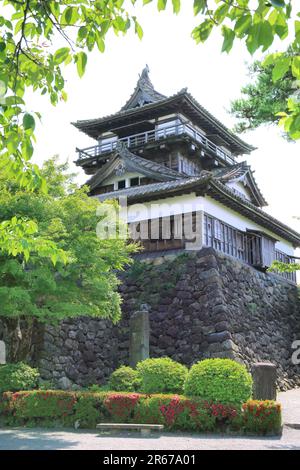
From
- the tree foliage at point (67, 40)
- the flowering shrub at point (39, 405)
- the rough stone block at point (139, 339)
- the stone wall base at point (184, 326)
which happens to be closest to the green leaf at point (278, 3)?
the tree foliage at point (67, 40)

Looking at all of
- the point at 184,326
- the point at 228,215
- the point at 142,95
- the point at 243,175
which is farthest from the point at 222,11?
the point at 142,95

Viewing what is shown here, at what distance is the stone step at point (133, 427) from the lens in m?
10.7

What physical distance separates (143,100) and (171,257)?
A: 16007mm

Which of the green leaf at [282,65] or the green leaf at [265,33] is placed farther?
the green leaf at [282,65]

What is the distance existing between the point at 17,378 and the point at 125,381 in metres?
2.94

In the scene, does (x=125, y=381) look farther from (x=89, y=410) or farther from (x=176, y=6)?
(x=176, y=6)

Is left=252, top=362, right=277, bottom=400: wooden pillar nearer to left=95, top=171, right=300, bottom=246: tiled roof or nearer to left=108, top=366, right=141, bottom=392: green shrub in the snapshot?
left=108, top=366, right=141, bottom=392: green shrub

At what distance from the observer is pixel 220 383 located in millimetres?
11266

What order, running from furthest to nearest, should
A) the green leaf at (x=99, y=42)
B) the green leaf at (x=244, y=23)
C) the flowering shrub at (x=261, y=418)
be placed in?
the flowering shrub at (x=261, y=418) < the green leaf at (x=99, y=42) < the green leaf at (x=244, y=23)

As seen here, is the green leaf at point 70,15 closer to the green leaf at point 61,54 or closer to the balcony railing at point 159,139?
the green leaf at point 61,54

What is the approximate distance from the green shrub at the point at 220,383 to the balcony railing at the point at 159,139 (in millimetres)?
18407

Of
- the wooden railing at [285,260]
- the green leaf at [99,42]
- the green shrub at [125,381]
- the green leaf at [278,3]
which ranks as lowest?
the green shrub at [125,381]

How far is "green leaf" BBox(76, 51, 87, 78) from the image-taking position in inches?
151
